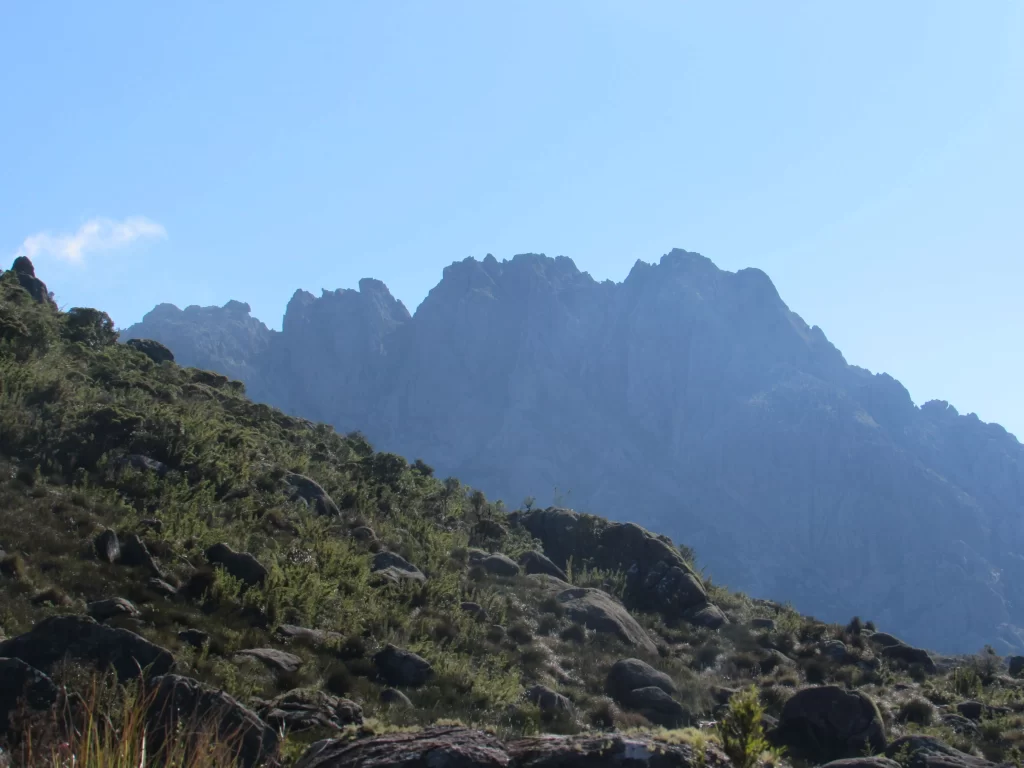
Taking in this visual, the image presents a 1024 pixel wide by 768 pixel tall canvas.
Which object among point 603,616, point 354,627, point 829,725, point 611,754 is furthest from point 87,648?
point 603,616

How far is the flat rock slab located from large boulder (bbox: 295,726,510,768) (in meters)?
4.63

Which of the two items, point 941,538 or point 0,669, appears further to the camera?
point 941,538

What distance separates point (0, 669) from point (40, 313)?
109ft

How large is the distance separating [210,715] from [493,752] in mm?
3166

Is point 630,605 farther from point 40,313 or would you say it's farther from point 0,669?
point 40,313

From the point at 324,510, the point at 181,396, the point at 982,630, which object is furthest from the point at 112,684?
the point at 982,630

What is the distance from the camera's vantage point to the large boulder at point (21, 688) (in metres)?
8.47

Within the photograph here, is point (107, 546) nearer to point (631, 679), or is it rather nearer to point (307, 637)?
Result: point (307, 637)

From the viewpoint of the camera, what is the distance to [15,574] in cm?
1363

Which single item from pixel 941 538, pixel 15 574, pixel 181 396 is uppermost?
pixel 941 538

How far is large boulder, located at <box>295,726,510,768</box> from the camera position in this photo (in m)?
8.37

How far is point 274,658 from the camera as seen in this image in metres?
13.6

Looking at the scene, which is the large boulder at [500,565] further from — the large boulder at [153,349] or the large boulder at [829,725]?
the large boulder at [153,349]

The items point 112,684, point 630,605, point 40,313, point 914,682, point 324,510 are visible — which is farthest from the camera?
point 40,313
